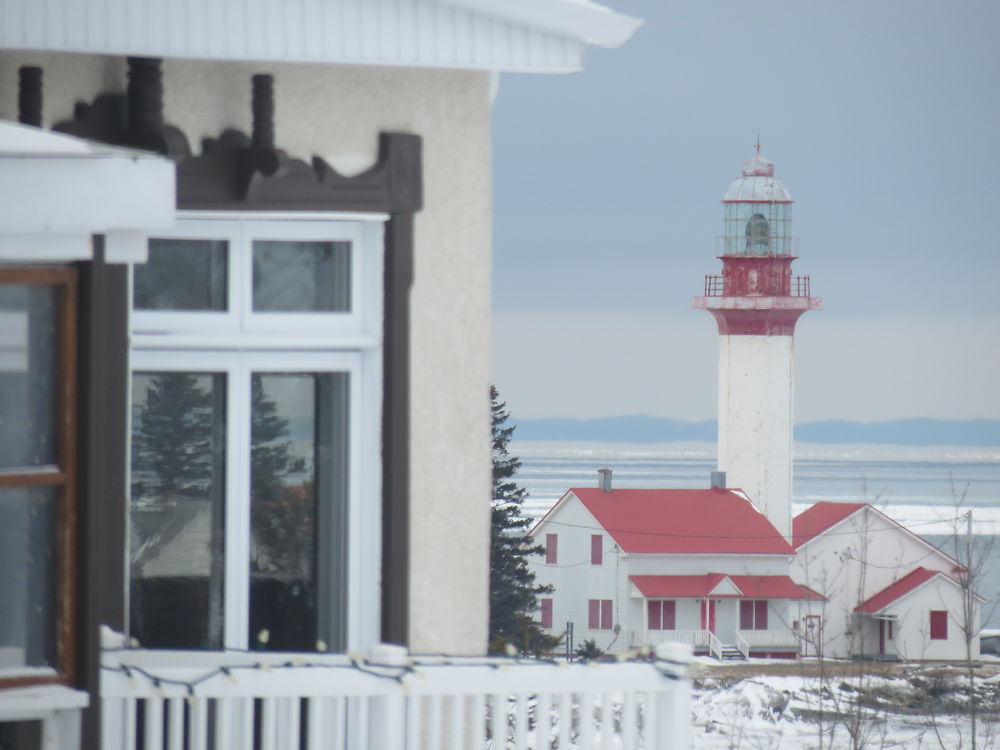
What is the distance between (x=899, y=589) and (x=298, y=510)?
3800 cm

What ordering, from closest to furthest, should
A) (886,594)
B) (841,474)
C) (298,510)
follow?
(298,510)
(886,594)
(841,474)

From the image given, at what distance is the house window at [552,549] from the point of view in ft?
133

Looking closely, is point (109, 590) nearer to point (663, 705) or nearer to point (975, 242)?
point (663, 705)

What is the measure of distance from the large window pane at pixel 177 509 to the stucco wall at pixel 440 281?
20.2 inches

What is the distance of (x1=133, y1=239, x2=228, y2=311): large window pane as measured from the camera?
4.26 metres

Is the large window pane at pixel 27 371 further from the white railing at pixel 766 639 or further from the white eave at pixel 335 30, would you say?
the white railing at pixel 766 639

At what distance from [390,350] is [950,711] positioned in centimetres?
2347

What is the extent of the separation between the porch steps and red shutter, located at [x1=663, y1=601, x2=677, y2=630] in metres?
1.36

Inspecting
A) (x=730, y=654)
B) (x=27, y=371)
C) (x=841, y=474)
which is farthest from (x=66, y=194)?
(x=841, y=474)

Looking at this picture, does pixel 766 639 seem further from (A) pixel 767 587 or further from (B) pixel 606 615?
(B) pixel 606 615

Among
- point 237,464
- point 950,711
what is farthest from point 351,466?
point 950,711

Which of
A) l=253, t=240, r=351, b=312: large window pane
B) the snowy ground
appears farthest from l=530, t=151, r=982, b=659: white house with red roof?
l=253, t=240, r=351, b=312: large window pane

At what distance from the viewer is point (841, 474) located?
88750mm

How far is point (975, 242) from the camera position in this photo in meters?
110
